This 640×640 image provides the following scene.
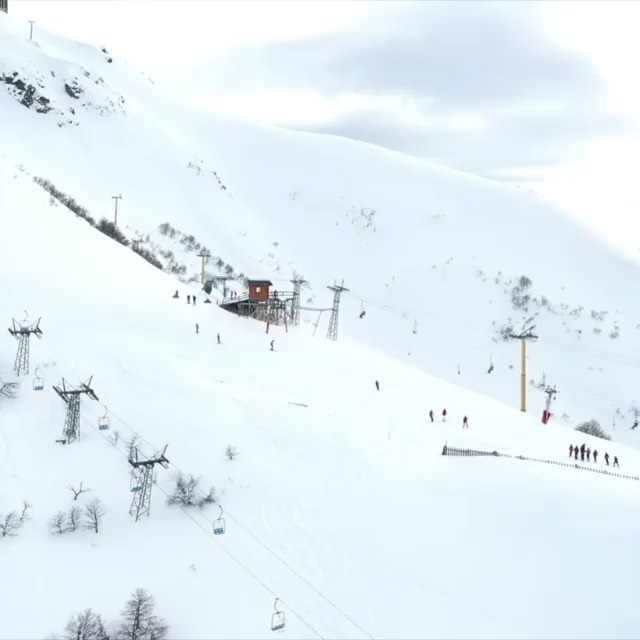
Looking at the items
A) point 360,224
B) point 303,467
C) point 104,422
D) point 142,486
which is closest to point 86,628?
point 142,486

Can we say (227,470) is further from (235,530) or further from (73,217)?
(73,217)

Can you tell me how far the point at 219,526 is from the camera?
18.5 meters

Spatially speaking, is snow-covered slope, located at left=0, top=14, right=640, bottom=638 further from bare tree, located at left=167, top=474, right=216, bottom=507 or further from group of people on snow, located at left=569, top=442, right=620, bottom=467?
group of people on snow, located at left=569, top=442, right=620, bottom=467

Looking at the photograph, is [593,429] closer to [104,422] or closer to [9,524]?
[104,422]

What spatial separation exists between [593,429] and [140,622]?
117ft

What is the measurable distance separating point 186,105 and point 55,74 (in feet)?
113

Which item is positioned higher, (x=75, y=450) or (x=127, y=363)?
(x=127, y=363)

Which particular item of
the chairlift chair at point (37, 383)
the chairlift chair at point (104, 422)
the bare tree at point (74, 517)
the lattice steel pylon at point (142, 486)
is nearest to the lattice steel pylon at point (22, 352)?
the chairlift chair at point (37, 383)

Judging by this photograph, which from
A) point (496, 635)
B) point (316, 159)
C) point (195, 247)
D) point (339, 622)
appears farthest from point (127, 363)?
point (316, 159)

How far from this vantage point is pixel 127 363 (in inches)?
1116

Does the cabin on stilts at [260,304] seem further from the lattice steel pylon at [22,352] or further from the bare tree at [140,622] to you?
the bare tree at [140,622]

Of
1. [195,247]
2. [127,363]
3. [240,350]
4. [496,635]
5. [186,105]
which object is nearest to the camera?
[496,635]

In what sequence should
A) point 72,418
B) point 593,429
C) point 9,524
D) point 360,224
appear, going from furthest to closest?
1. point 360,224
2. point 593,429
3. point 72,418
4. point 9,524

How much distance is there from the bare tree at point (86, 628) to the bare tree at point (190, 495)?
503 centimetres
